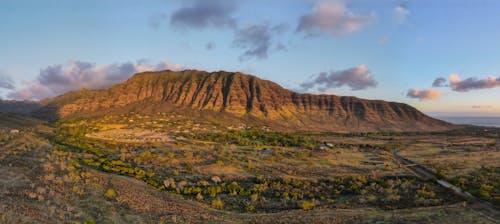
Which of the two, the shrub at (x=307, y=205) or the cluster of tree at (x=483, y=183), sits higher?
the cluster of tree at (x=483, y=183)

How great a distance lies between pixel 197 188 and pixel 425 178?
36.8 meters

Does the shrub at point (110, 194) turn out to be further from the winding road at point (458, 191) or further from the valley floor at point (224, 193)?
the winding road at point (458, 191)

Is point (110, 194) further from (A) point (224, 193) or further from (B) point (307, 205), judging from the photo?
(B) point (307, 205)

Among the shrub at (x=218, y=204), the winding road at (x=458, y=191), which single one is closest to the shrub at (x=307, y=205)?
the shrub at (x=218, y=204)

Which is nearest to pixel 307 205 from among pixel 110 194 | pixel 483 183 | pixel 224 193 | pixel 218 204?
pixel 218 204

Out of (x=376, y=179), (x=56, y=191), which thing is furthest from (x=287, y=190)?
(x=56, y=191)

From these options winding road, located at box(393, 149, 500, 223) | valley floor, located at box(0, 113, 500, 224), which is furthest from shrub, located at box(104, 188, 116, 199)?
winding road, located at box(393, 149, 500, 223)

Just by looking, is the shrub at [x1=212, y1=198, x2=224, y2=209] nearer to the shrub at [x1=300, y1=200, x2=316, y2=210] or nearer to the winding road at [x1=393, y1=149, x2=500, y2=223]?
the shrub at [x1=300, y1=200, x2=316, y2=210]

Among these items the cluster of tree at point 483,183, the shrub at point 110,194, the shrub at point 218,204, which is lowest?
the shrub at point 218,204

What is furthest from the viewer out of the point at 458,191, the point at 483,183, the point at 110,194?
the point at 483,183

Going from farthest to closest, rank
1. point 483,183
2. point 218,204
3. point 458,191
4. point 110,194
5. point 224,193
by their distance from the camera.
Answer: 1. point 483,183
2. point 458,191
3. point 224,193
4. point 218,204
5. point 110,194

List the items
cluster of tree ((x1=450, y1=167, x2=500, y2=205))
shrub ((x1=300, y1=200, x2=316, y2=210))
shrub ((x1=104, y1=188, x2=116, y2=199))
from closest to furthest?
shrub ((x1=104, y1=188, x2=116, y2=199))
shrub ((x1=300, y1=200, x2=316, y2=210))
cluster of tree ((x1=450, y1=167, x2=500, y2=205))

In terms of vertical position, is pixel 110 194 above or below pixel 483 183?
above

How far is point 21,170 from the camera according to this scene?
28.2 metres
